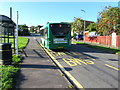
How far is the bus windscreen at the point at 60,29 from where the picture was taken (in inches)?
596

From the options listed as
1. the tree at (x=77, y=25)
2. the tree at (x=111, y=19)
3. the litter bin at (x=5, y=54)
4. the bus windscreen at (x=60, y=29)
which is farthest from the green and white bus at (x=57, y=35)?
the tree at (x=77, y=25)

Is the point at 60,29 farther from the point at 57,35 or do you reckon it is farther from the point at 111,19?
the point at 111,19

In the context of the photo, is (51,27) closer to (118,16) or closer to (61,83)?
(61,83)

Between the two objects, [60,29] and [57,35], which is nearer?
[57,35]

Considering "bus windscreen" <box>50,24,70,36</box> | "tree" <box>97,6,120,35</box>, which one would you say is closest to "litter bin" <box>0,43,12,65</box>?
"bus windscreen" <box>50,24,70,36</box>

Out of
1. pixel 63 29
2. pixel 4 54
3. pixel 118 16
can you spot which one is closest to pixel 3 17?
pixel 4 54

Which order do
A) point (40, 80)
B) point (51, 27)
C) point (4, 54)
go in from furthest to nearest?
point (51, 27)
point (4, 54)
point (40, 80)

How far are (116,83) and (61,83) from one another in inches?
91.4

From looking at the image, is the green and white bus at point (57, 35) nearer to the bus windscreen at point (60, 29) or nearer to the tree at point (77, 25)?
the bus windscreen at point (60, 29)

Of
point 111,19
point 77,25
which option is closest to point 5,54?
point 111,19

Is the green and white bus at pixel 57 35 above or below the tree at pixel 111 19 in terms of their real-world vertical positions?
below

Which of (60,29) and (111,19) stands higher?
(111,19)

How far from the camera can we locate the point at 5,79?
5.43m

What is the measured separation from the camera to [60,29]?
50.4ft
